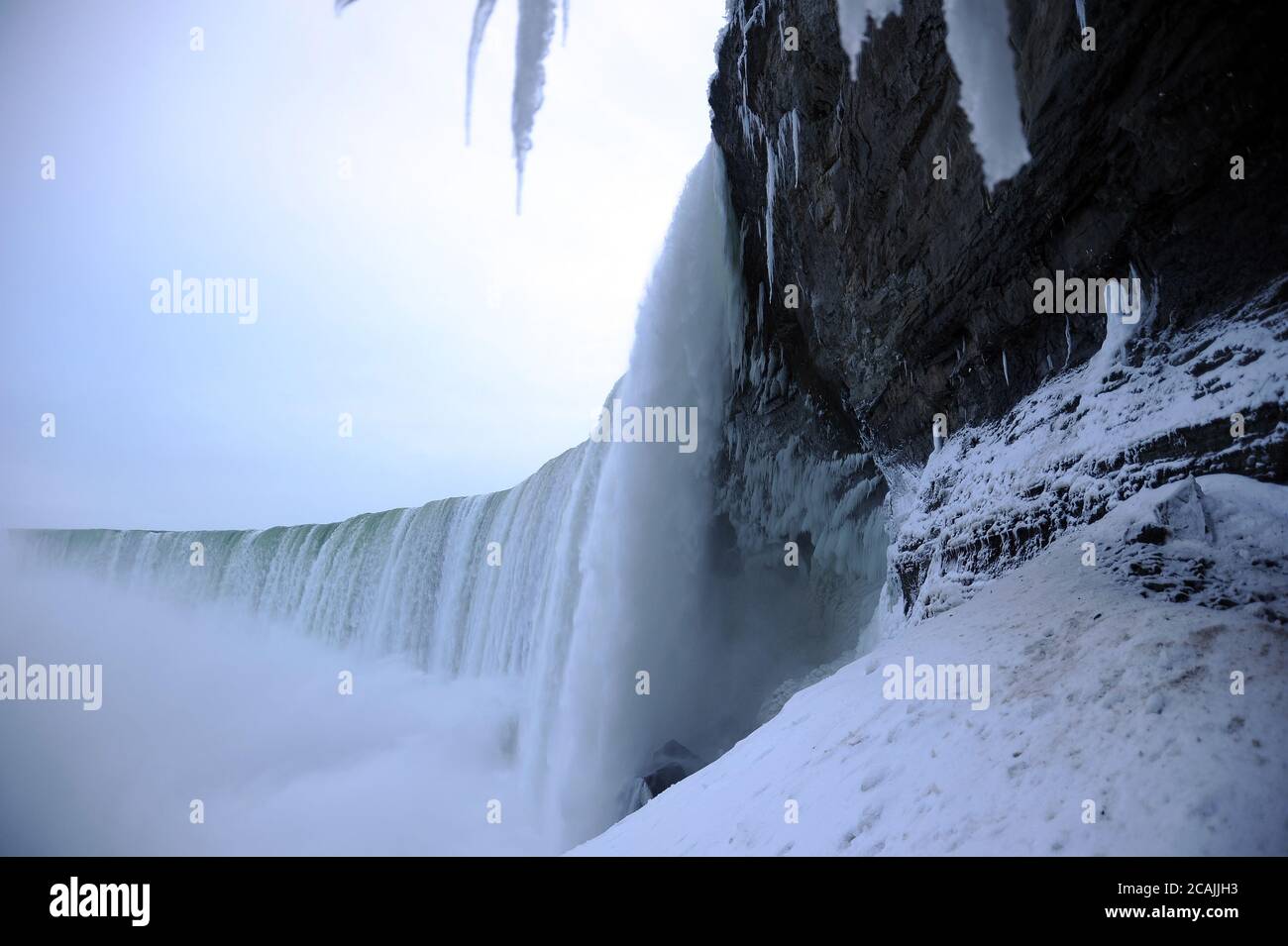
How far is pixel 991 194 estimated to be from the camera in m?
5.98

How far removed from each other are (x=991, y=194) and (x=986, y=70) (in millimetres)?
1950

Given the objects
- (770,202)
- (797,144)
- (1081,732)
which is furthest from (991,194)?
(1081,732)

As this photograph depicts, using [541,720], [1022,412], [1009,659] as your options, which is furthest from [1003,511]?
[541,720]

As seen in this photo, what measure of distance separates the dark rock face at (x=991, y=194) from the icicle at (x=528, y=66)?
366 centimetres

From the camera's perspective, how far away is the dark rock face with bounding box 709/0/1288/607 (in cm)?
420

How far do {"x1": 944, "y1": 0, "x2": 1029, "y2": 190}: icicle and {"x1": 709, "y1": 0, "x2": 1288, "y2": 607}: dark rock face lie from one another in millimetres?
940

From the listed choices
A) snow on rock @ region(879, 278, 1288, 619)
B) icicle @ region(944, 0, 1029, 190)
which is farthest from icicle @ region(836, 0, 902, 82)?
snow on rock @ region(879, 278, 1288, 619)

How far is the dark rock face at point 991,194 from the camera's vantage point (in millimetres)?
4203

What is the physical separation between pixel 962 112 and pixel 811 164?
2.53 meters
